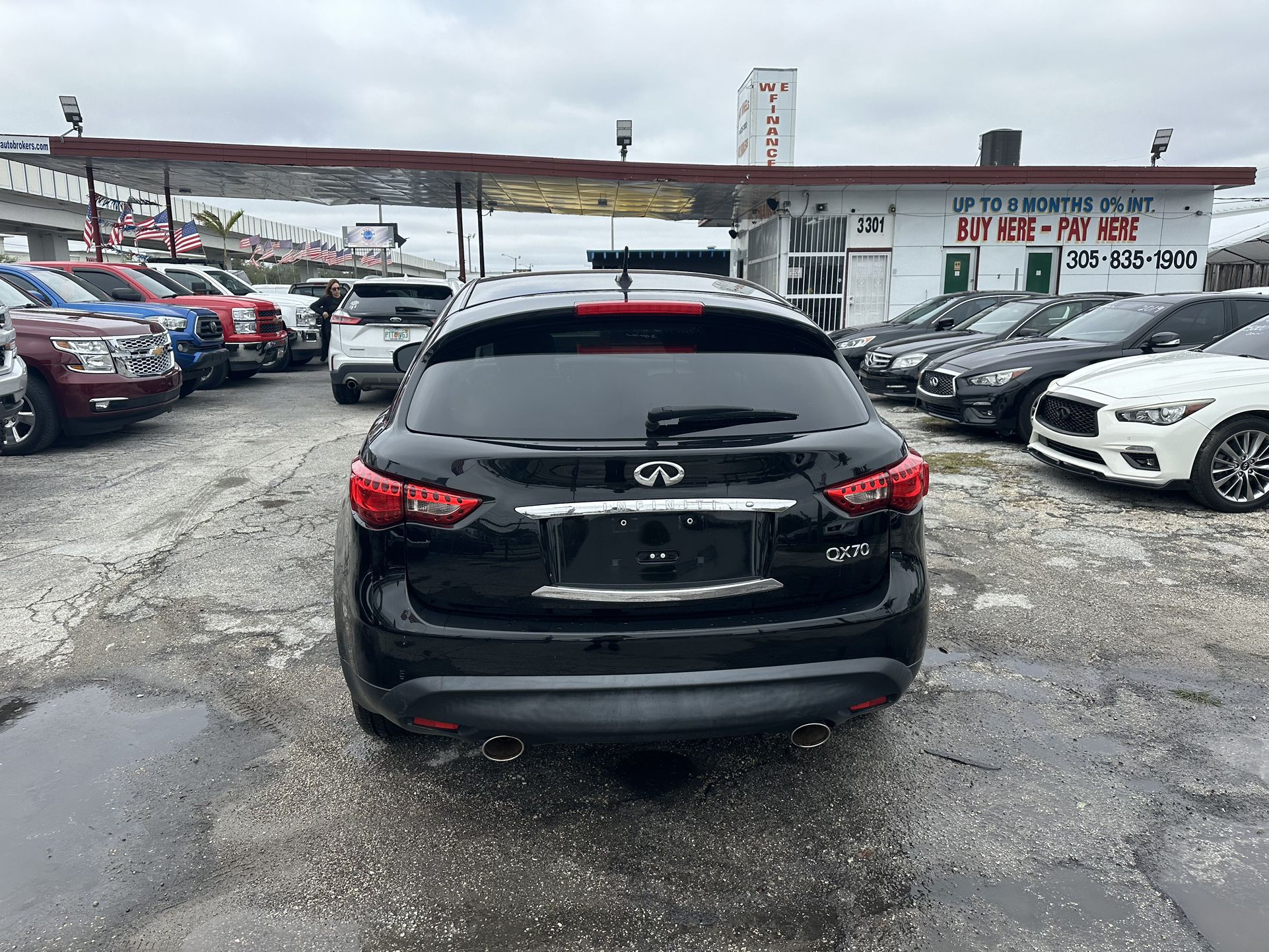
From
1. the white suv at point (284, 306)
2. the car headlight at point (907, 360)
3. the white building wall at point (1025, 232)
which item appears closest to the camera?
the car headlight at point (907, 360)

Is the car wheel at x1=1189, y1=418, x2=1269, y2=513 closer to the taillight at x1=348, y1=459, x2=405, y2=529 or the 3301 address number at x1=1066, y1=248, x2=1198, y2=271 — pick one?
the taillight at x1=348, y1=459, x2=405, y2=529

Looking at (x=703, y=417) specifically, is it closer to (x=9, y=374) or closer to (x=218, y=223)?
(x=9, y=374)

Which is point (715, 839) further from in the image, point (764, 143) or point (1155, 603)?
point (764, 143)

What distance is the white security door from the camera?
21.4 m

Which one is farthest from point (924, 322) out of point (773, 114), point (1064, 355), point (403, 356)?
point (773, 114)

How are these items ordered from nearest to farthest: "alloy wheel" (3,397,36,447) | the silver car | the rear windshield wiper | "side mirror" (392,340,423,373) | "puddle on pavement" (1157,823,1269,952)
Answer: "puddle on pavement" (1157,823,1269,952) → the rear windshield wiper → "side mirror" (392,340,423,373) → the silver car → "alloy wheel" (3,397,36,447)

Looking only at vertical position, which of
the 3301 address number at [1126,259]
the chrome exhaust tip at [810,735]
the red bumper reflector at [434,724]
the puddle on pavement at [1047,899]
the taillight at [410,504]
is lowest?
the puddle on pavement at [1047,899]

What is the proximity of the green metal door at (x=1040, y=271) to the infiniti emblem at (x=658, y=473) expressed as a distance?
21.8m

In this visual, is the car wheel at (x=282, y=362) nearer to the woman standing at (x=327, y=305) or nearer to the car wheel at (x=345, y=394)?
the woman standing at (x=327, y=305)

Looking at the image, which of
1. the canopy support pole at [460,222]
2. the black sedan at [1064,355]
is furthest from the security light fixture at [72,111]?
the black sedan at [1064,355]

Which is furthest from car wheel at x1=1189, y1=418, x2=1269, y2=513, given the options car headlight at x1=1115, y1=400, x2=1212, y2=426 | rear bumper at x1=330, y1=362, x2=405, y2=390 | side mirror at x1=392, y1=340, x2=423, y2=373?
rear bumper at x1=330, y1=362, x2=405, y2=390

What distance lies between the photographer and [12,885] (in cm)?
248

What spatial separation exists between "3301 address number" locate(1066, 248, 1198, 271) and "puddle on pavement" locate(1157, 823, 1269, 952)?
21805mm

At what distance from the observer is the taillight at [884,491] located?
2572 millimetres
